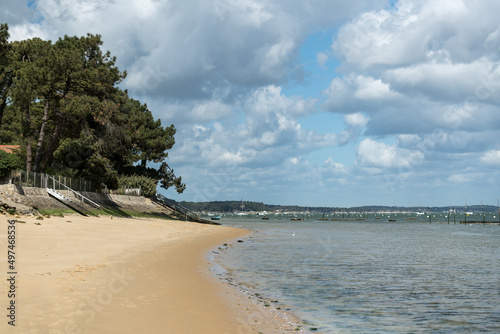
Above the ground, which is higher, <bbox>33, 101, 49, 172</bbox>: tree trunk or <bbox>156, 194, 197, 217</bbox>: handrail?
<bbox>33, 101, 49, 172</bbox>: tree trunk

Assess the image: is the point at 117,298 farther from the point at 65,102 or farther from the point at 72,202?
the point at 65,102

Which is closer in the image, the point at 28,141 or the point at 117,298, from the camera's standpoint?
the point at 117,298

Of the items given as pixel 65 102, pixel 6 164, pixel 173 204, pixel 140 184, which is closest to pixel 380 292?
pixel 6 164

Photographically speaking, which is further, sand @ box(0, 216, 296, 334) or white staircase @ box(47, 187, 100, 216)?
white staircase @ box(47, 187, 100, 216)

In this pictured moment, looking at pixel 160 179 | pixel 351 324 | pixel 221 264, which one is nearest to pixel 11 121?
pixel 160 179

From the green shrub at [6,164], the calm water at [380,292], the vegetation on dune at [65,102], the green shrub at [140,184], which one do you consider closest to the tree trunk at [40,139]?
the vegetation on dune at [65,102]

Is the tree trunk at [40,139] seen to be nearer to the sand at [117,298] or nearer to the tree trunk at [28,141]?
the tree trunk at [28,141]

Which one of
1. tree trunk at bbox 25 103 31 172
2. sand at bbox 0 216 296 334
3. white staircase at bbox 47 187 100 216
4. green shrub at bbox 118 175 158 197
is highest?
tree trunk at bbox 25 103 31 172

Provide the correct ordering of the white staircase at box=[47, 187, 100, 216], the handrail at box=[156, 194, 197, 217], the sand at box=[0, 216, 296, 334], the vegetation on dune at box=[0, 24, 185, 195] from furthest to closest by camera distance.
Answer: the handrail at box=[156, 194, 197, 217] → the vegetation on dune at box=[0, 24, 185, 195] → the white staircase at box=[47, 187, 100, 216] → the sand at box=[0, 216, 296, 334]

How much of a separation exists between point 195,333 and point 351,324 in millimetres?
4371

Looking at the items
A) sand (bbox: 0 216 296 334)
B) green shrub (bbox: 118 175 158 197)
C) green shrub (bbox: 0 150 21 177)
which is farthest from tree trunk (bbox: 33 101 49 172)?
sand (bbox: 0 216 296 334)

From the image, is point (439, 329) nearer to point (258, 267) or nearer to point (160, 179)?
point (258, 267)

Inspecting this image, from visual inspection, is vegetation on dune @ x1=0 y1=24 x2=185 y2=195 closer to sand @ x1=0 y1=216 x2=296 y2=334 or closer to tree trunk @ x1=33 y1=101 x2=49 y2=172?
tree trunk @ x1=33 y1=101 x2=49 y2=172

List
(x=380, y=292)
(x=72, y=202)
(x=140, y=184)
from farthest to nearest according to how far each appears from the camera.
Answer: (x=140, y=184) → (x=72, y=202) → (x=380, y=292)
